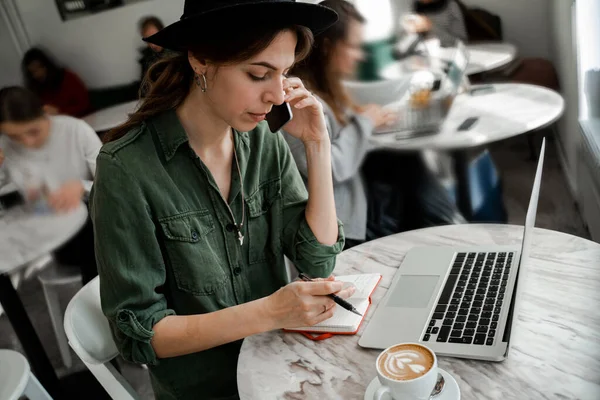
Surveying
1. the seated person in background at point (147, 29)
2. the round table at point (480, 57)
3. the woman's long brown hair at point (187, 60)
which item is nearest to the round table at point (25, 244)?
the seated person in background at point (147, 29)

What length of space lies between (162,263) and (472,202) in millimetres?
1225

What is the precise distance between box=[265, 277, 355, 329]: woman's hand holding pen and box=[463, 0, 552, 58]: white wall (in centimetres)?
105

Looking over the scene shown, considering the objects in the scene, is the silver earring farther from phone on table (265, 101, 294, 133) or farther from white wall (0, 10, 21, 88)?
white wall (0, 10, 21, 88)

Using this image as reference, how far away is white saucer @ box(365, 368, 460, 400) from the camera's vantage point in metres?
0.73

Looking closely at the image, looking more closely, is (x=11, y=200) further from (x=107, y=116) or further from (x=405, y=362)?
(x=405, y=362)

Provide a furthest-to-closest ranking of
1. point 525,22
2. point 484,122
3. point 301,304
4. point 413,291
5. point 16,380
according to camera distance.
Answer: point 484,122 < point 525,22 < point 16,380 < point 413,291 < point 301,304

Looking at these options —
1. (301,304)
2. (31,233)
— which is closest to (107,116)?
(31,233)

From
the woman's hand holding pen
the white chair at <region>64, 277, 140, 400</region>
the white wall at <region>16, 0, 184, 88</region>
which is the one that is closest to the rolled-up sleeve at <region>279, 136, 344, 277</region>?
the woman's hand holding pen

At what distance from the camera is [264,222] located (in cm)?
122

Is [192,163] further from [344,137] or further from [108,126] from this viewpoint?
[344,137]

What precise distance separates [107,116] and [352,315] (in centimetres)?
110

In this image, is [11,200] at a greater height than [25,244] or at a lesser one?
greater

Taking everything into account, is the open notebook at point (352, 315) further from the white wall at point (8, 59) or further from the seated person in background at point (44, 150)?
the white wall at point (8, 59)

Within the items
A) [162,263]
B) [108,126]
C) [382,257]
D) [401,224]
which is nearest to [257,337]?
[162,263]
